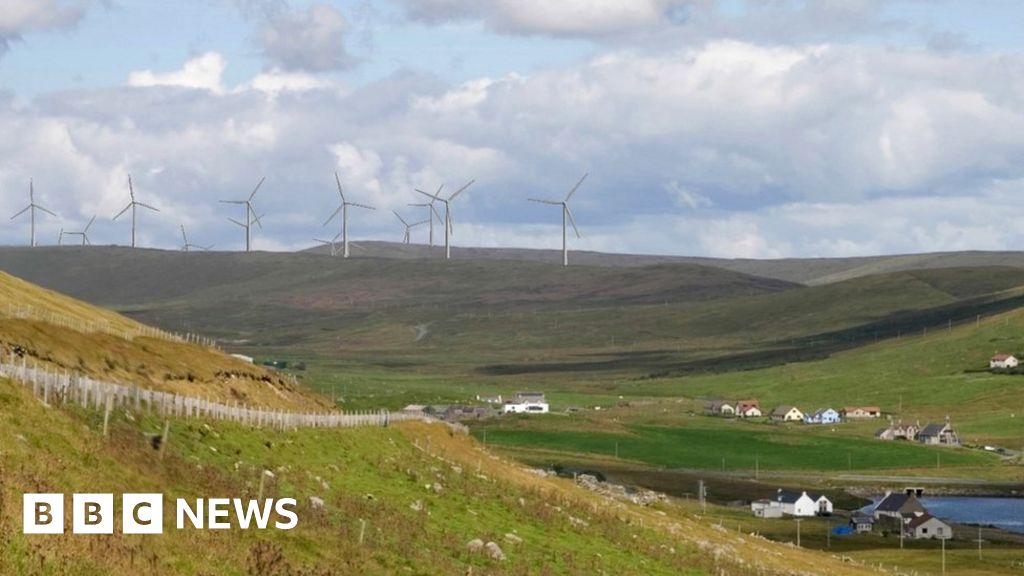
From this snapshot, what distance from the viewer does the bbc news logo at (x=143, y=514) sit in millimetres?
30016

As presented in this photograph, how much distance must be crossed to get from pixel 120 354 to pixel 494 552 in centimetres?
2754

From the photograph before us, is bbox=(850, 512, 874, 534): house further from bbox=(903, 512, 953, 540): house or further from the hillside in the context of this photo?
the hillside

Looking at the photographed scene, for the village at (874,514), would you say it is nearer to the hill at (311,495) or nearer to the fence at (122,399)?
the hill at (311,495)

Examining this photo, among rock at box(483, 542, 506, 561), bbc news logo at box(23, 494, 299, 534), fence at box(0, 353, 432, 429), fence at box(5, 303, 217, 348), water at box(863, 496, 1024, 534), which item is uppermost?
fence at box(5, 303, 217, 348)

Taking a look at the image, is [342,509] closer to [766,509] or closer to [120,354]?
[120,354]

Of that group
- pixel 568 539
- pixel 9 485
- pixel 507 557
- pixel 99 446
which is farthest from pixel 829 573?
pixel 9 485

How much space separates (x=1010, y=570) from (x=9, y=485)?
3632 inches

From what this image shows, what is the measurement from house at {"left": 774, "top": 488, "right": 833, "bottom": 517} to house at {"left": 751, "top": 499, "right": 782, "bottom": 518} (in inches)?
23.9

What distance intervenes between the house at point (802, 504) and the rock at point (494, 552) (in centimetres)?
10723

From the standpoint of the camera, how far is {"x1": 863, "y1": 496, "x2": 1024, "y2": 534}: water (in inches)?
6107

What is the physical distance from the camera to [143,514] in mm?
32875

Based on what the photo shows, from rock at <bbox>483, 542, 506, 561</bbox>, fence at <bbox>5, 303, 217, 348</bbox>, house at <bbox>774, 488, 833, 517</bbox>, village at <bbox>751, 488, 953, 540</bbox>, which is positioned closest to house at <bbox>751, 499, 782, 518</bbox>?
village at <bbox>751, 488, 953, 540</bbox>

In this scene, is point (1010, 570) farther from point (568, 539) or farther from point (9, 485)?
point (9, 485)

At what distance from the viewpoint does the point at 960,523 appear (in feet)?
497
